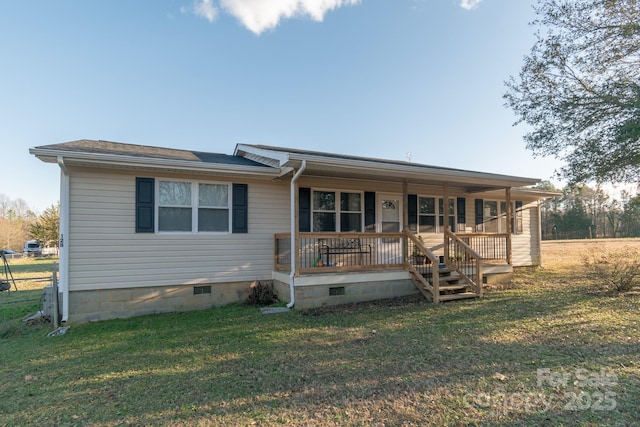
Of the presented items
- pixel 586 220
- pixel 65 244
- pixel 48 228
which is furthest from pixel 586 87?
pixel 586 220

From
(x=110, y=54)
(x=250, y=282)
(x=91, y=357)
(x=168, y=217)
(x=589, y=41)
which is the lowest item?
(x=91, y=357)

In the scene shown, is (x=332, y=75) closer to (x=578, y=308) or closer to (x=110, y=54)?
(x=110, y=54)

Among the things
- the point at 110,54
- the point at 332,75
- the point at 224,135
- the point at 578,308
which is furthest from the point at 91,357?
the point at 224,135

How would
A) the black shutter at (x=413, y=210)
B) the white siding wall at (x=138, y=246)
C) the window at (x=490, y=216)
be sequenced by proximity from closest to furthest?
the white siding wall at (x=138, y=246) → the black shutter at (x=413, y=210) → the window at (x=490, y=216)

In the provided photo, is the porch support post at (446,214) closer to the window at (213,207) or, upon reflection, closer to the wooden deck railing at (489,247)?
the wooden deck railing at (489,247)

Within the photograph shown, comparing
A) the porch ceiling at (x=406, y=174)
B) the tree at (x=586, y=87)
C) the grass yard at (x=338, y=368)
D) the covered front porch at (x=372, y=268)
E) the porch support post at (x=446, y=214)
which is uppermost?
the tree at (x=586, y=87)

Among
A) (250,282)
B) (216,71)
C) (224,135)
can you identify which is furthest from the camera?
(224,135)

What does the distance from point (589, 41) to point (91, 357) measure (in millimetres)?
12236

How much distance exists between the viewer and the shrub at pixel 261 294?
735 centimetres

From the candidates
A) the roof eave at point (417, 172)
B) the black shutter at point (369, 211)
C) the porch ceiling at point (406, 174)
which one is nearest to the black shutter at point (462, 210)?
the porch ceiling at point (406, 174)

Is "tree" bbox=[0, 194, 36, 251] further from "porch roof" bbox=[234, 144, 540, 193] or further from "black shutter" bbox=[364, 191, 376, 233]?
"black shutter" bbox=[364, 191, 376, 233]

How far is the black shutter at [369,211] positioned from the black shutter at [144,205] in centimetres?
526

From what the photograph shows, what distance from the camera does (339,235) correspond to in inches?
279

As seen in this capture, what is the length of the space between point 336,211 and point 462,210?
15.5 feet
